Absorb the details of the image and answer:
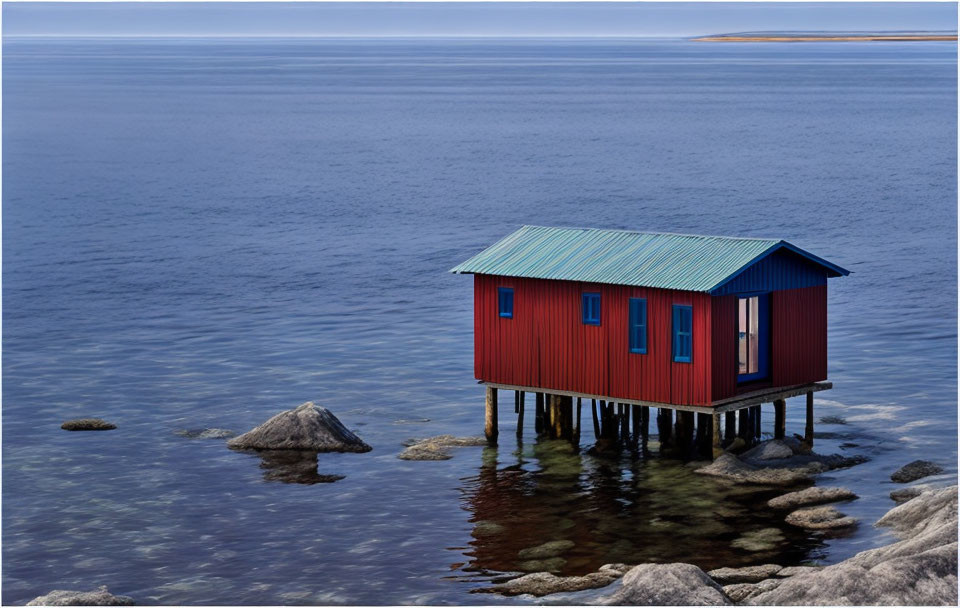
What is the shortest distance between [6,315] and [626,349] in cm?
4077

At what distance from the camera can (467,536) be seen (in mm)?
36594

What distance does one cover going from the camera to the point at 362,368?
2208 inches

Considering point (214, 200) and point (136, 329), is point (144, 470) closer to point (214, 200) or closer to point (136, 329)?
point (136, 329)

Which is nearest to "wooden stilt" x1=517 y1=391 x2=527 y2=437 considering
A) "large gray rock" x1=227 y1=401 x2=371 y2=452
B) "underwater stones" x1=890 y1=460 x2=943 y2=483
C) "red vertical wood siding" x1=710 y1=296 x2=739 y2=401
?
"large gray rock" x1=227 y1=401 x2=371 y2=452

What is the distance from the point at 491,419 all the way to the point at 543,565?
10.6m

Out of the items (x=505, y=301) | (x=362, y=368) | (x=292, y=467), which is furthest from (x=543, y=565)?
(x=362, y=368)

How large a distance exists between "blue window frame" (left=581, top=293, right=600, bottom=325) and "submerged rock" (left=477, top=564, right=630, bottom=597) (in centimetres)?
914

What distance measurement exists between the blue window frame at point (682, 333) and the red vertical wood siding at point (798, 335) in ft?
8.05

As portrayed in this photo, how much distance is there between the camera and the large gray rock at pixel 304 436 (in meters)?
44.3

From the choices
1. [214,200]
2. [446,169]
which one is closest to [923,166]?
[446,169]

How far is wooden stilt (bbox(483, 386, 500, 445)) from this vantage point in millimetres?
44156

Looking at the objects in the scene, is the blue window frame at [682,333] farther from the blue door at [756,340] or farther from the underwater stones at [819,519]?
the underwater stones at [819,519]

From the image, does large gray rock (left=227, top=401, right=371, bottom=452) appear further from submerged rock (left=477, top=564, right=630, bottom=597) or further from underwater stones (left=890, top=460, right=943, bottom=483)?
underwater stones (left=890, top=460, right=943, bottom=483)

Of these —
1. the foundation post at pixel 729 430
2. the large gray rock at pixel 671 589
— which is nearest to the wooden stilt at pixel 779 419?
the foundation post at pixel 729 430
